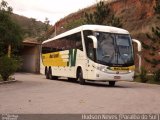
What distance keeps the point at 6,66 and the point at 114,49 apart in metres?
7.76

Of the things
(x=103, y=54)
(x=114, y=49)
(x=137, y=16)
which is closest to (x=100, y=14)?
(x=137, y=16)

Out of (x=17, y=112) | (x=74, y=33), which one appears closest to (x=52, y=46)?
(x=74, y=33)

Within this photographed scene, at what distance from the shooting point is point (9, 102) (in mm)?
15602

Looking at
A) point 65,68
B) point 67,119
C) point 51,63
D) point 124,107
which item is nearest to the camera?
point 67,119

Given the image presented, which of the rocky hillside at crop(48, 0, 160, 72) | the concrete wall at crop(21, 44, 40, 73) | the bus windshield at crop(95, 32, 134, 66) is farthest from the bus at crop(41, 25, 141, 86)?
the concrete wall at crop(21, 44, 40, 73)

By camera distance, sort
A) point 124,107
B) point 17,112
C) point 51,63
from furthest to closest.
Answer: point 51,63, point 124,107, point 17,112

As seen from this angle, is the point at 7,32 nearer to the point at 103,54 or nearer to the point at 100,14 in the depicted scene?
the point at 103,54

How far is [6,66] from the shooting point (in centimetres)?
2947

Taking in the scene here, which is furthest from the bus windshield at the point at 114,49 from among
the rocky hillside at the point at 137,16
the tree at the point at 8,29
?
the rocky hillside at the point at 137,16

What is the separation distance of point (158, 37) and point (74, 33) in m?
7.23

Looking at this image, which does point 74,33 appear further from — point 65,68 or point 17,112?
point 17,112

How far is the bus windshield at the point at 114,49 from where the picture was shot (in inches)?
1009

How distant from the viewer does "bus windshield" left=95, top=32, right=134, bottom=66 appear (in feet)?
84.1

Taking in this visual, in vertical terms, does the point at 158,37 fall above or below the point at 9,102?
above
